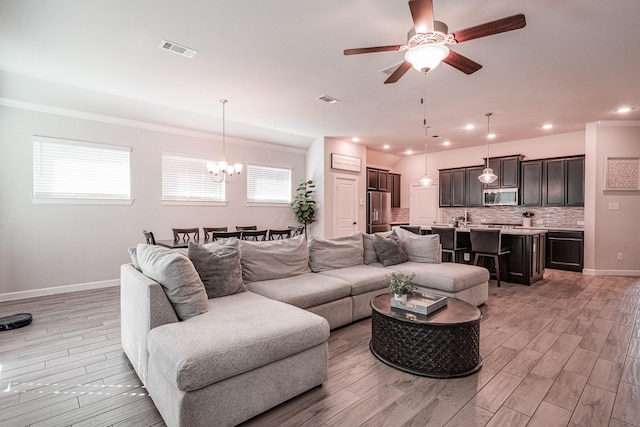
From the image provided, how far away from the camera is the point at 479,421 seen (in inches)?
72.1

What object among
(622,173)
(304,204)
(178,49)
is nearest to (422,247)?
(304,204)

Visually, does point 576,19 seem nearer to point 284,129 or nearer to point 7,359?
point 284,129

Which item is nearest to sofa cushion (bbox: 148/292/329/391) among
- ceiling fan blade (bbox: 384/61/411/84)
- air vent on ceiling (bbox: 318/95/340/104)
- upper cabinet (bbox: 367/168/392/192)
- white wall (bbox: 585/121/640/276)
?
ceiling fan blade (bbox: 384/61/411/84)

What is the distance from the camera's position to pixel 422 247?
4.39m

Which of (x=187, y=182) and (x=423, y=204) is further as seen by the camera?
(x=423, y=204)

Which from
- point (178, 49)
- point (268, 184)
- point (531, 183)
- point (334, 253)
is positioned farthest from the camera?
point (268, 184)

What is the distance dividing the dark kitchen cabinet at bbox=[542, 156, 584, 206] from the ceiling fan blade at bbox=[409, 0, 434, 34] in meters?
6.25

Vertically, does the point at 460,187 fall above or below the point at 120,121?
below

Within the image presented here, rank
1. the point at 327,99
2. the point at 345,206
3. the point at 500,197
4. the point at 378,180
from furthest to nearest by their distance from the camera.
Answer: the point at 378,180
the point at 345,206
the point at 500,197
the point at 327,99

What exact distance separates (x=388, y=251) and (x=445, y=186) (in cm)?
504

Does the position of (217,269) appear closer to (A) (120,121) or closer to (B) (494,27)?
(B) (494,27)

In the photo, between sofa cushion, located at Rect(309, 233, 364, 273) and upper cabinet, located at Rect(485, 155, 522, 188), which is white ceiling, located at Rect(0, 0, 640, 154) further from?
sofa cushion, located at Rect(309, 233, 364, 273)

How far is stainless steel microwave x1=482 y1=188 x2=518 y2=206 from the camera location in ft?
23.5

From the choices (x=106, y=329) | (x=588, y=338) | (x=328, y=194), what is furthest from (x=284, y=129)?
(x=588, y=338)
